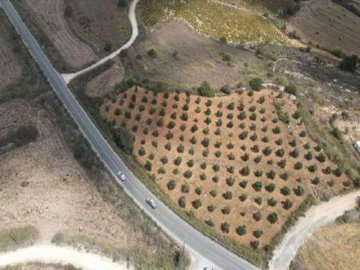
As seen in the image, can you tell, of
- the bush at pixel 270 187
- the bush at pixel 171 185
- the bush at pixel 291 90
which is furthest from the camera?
the bush at pixel 291 90

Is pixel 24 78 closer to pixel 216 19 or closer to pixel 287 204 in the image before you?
pixel 216 19

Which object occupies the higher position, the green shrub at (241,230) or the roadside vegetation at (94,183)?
the green shrub at (241,230)

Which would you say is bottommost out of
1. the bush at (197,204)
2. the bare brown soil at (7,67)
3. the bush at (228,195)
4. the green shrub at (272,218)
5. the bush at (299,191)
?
the bare brown soil at (7,67)

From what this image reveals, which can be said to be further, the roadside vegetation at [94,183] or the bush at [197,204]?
the bush at [197,204]

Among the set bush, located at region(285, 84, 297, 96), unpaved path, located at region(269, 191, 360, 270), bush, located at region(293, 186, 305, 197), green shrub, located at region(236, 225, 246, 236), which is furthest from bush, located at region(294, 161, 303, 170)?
bush, located at region(285, 84, 297, 96)

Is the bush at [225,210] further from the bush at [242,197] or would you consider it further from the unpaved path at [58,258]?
the unpaved path at [58,258]

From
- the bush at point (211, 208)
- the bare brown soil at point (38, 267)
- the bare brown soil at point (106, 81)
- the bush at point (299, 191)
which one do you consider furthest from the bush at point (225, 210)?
the bare brown soil at point (106, 81)

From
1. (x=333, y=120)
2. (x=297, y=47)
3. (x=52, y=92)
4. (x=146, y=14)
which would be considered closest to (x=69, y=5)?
(x=146, y=14)

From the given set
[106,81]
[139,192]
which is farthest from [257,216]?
[106,81]
